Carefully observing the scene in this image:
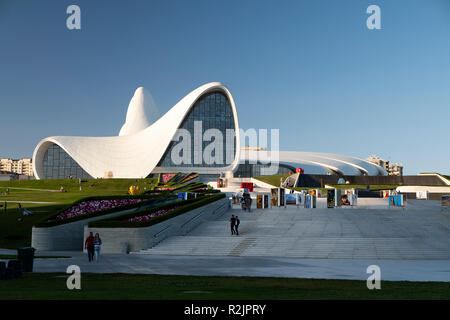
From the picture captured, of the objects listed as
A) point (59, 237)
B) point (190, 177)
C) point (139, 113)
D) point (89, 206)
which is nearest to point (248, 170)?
point (190, 177)

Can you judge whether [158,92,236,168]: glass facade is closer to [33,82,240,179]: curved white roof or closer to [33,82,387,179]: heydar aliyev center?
[33,82,387,179]: heydar aliyev center

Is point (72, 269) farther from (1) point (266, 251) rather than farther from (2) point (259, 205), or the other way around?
(2) point (259, 205)

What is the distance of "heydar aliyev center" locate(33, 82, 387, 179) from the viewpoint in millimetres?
79812

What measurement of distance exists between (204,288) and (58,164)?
7875 centimetres

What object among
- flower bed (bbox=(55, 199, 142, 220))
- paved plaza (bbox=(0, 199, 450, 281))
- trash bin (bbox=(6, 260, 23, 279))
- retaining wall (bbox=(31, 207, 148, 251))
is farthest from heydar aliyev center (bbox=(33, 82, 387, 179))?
trash bin (bbox=(6, 260, 23, 279))

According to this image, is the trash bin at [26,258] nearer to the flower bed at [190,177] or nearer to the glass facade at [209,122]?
the flower bed at [190,177]

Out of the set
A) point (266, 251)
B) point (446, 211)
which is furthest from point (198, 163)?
point (266, 251)

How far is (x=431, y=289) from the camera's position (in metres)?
11.4

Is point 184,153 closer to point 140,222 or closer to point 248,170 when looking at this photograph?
point 248,170

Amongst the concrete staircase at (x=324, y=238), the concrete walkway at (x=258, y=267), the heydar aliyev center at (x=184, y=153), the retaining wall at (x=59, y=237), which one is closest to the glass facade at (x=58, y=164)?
the heydar aliyev center at (x=184, y=153)

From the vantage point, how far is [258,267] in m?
16.7

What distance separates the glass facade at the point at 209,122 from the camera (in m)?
80.1
